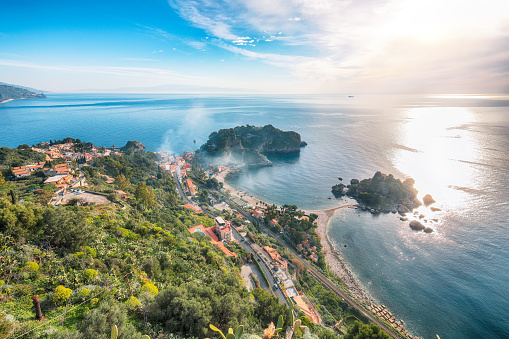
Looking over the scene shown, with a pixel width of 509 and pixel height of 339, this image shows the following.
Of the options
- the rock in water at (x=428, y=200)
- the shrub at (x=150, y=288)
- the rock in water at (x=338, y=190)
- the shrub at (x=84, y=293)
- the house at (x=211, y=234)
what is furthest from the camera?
the rock in water at (x=338, y=190)

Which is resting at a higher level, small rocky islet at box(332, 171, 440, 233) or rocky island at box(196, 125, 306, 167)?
rocky island at box(196, 125, 306, 167)

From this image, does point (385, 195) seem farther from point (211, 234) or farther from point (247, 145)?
point (247, 145)

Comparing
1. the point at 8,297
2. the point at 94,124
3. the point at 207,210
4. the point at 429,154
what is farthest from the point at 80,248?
the point at 94,124

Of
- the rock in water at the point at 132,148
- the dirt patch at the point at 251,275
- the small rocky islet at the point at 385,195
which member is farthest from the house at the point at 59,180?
the small rocky islet at the point at 385,195

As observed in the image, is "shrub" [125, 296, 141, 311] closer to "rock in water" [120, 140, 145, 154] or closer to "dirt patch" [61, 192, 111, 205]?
"dirt patch" [61, 192, 111, 205]

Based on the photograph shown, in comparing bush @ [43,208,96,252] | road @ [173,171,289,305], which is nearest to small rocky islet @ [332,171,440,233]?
road @ [173,171,289,305]

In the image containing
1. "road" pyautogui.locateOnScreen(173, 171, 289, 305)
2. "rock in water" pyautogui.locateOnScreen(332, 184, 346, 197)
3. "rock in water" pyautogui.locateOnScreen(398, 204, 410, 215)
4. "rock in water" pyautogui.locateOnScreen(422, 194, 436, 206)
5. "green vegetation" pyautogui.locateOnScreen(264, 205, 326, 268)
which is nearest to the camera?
"road" pyautogui.locateOnScreen(173, 171, 289, 305)

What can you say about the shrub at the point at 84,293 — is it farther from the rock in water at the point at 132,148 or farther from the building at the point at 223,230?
the rock in water at the point at 132,148

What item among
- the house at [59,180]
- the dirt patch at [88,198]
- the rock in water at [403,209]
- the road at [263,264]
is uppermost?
the house at [59,180]
